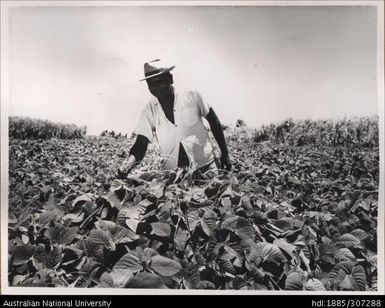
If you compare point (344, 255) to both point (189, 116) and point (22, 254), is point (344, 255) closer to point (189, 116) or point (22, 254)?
point (189, 116)

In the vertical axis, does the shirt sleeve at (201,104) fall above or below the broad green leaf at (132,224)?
above

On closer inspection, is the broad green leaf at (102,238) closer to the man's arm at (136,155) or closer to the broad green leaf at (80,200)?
the broad green leaf at (80,200)

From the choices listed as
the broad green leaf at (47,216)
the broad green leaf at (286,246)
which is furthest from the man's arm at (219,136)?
the broad green leaf at (47,216)

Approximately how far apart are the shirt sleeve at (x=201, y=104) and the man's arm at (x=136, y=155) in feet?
1.17

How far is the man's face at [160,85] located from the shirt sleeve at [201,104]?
0.47ft

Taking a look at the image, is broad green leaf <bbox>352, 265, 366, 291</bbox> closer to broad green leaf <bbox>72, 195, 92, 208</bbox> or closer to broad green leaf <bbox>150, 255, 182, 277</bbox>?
broad green leaf <bbox>150, 255, 182, 277</bbox>

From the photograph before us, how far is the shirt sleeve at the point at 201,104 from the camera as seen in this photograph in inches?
108

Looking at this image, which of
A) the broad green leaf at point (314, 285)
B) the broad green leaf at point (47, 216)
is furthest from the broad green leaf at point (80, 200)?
the broad green leaf at point (314, 285)

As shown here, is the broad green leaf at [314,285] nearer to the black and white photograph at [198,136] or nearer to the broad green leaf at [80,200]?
the black and white photograph at [198,136]

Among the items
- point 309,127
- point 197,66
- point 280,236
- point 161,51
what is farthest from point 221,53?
point 280,236

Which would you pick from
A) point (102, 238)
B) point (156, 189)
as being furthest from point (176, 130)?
point (102, 238)

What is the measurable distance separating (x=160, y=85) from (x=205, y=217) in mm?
792

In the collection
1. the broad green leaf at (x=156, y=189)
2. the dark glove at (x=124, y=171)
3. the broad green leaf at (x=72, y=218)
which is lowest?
the broad green leaf at (x=72, y=218)

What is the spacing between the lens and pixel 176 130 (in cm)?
276
